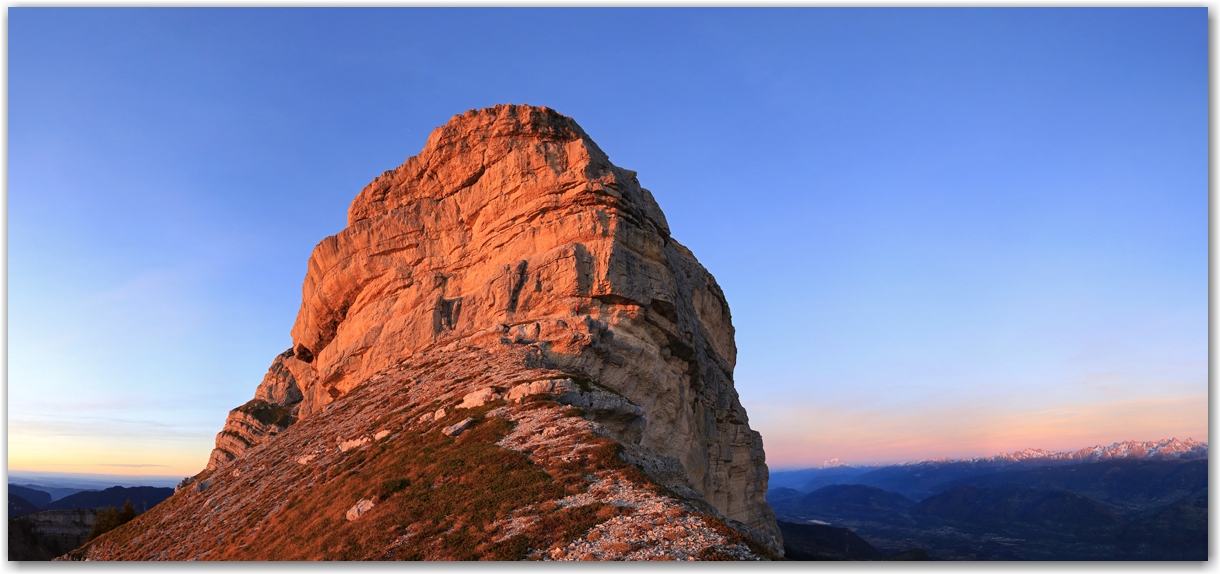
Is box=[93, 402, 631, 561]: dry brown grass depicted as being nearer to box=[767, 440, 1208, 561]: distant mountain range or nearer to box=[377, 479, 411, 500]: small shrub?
box=[377, 479, 411, 500]: small shrub

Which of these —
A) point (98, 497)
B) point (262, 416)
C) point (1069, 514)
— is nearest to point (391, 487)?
point (262, 416)

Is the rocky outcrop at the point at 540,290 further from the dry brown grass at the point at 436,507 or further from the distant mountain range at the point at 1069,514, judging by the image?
the distant mountain range at the point at 1069,514

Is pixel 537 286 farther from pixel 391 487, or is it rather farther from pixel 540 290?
pixel 391 487

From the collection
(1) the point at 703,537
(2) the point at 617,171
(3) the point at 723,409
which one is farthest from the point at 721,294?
(1) the point at 703,537

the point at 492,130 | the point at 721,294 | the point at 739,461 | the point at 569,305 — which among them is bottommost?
the point at 739,461

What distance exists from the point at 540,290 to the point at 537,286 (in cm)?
34

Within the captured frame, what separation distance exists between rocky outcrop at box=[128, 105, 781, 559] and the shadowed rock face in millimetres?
110

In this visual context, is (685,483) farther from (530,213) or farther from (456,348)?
(530,213)

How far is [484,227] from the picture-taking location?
1730 inches

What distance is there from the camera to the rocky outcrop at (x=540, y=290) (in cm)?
3375

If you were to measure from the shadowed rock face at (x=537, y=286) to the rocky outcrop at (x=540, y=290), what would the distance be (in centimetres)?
11

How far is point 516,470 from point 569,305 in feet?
59.4

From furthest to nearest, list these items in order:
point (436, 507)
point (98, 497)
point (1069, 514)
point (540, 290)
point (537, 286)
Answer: point (1069, 514) < point (98, 497) < point (537, 286) < point (540, 290) < point (436, 507)

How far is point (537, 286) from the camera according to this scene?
36.3 m
